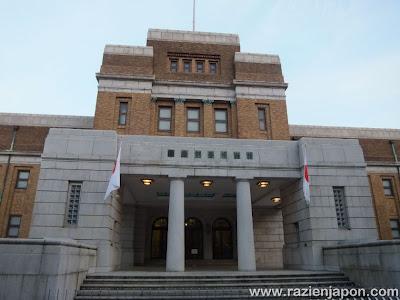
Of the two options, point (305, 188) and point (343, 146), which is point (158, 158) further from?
point (343, 146)

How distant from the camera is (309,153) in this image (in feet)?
49.2

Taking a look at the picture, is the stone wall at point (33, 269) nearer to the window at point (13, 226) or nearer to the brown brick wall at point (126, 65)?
the brown brick wall at point (126, 65)

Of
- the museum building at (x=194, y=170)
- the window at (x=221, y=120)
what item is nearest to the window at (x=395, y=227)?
the museum building at (x=194, y=170)

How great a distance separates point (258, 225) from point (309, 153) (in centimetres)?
865

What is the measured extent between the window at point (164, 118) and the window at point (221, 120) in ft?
11.2

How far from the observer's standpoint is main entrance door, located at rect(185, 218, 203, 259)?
21375mm

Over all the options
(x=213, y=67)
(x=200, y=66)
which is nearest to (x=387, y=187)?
(x=213, y=67)

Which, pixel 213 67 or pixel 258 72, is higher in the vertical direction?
pixel 213 67

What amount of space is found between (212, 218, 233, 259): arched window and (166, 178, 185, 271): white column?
8.87 meters

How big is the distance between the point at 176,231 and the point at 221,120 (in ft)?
35.7

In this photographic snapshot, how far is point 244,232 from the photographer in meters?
14.0

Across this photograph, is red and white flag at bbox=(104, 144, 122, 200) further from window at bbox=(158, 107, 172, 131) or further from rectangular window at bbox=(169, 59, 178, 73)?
rectangular window at bbox=(169, 59, 178, 73)

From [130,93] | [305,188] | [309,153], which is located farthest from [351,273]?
[130,93]

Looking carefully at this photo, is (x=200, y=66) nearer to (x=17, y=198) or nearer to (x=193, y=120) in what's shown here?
(x=193, y=120)
